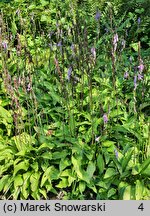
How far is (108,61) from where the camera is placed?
5.01 meters

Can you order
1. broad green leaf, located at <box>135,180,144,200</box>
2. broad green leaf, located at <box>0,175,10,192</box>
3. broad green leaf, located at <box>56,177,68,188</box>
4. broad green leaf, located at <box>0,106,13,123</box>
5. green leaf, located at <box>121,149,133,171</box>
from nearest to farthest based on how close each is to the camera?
1. broad green leaf, located at <box>135,180,144,200</box>
2. green leaf, located at <box>121,149,133,171</box>
3. broad green leaf, located at <box>56,177,68,188</box>
4. broad green leaf, located at <box>0,175,10,192</box>
5. broad green leaf, located at <box>0,106,13,123</box>

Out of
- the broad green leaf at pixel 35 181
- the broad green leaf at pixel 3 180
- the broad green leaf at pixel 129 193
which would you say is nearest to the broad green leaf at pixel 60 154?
the broad green leaf at pixel 35 181

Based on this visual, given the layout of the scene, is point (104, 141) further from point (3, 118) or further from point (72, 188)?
point (3, 118)

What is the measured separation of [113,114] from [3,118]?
3.86 feet

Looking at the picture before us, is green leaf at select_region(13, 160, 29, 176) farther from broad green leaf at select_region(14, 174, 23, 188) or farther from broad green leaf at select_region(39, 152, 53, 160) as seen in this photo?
broad green leaf at select_region(39, 152, 53, 160)

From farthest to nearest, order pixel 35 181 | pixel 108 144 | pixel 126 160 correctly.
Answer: pixel 108 144
pixel 35 181
pixel 126 160

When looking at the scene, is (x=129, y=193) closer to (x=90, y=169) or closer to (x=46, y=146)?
(x=90, y=169)

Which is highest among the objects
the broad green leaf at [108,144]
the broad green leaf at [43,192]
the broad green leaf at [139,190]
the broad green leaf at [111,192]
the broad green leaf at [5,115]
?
the broad green leaf at [5,115]

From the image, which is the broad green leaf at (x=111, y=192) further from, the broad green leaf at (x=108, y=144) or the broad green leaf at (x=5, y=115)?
the broad green leaf at (x=5, y=115)

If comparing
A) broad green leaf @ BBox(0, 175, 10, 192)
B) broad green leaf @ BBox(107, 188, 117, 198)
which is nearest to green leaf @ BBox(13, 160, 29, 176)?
broad green leaf @ BBox(0, 175, 10, 192)

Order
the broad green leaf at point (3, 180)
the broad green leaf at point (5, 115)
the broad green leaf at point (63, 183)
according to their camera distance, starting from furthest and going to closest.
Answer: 1. the broad green leaf at point (5, 115)
2. the broad green leaf at point (3, 180)
3. the broad green leaf at point (63, 183)

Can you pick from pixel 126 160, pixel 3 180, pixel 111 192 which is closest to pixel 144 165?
pixel 126 160

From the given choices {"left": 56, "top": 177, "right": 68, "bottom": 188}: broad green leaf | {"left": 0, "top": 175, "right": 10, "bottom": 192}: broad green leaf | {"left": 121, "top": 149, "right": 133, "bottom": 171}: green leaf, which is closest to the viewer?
{"left": 121, "top": 149, "right": 133, "bottom": 171}: green leaf

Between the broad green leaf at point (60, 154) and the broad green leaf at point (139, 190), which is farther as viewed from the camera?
the broad green leaf at point (60, 154)
